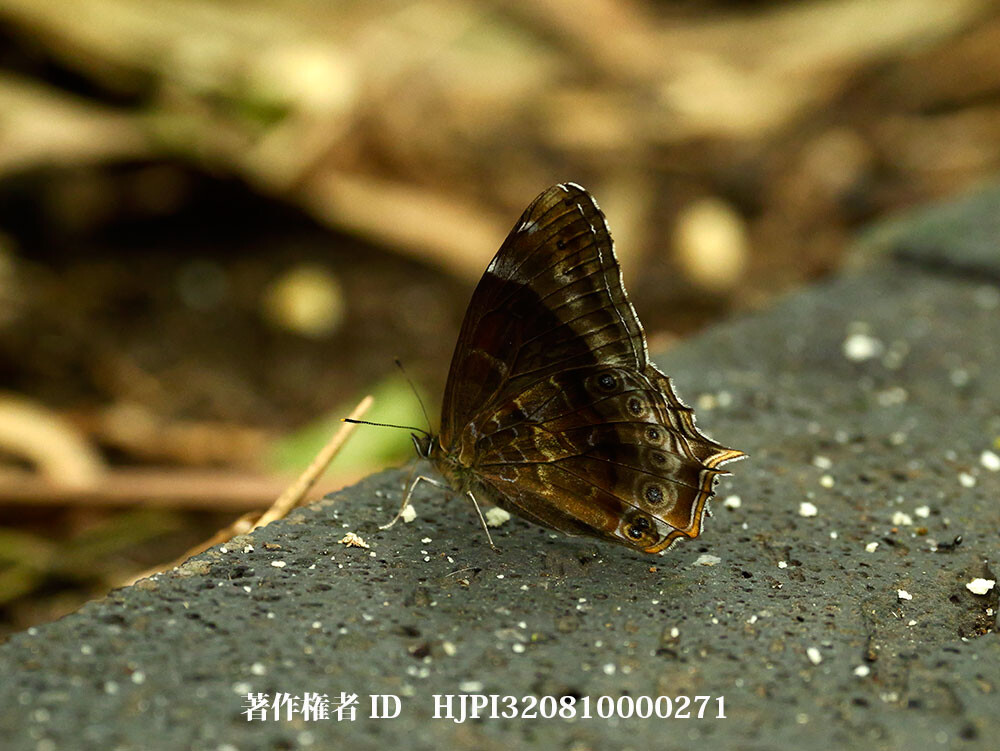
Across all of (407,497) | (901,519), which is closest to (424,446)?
(407,497)

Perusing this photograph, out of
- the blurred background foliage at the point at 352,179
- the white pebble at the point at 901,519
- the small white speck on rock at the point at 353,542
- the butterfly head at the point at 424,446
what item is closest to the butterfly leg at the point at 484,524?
the butterfly head at the point at 424,446

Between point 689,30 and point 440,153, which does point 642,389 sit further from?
point 689,30

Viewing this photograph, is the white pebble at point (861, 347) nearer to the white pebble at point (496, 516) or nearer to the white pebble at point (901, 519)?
the white pebble at point (901, 519)

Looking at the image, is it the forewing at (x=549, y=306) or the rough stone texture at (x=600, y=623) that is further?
the forewing at (x=549, y=306)

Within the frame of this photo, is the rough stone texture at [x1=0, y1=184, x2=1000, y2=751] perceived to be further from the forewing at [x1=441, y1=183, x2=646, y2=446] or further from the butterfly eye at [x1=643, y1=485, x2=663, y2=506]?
the forewing at [x1=441, y1=183, x2=646, y2=446]

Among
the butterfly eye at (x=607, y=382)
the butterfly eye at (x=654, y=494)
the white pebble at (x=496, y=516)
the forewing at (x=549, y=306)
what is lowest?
the butterfly eye at (x=654, y=494)

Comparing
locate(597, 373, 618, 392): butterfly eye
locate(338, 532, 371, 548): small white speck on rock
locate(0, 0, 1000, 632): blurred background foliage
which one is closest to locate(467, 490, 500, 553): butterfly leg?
locate(338, 532, 371, 548): small white speck on rock
